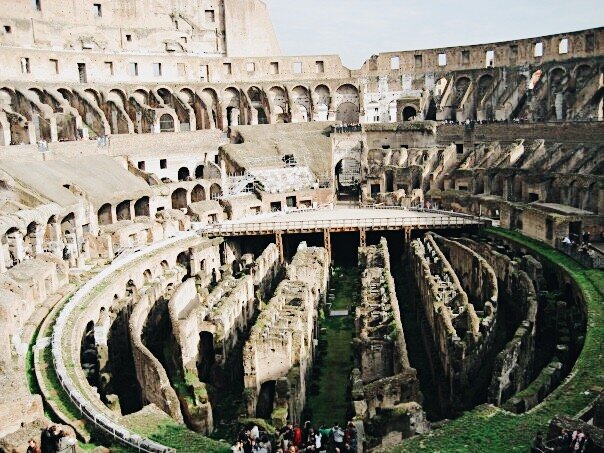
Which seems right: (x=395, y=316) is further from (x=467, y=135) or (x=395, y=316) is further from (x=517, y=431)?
(x=467, y=135)

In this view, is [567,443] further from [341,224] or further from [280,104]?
[280,104]

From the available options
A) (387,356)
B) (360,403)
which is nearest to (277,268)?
(387,356)

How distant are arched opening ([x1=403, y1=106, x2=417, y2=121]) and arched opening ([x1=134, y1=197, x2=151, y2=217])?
2731cm

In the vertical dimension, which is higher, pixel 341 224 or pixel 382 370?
pixel 341 224

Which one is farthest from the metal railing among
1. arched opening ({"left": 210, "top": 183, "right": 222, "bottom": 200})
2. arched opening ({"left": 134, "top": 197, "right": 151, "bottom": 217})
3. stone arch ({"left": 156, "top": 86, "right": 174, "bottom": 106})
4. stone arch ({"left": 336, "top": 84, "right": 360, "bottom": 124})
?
stone arch ({"left": 336, "top": 84, "right": 360, "bottom": 124})

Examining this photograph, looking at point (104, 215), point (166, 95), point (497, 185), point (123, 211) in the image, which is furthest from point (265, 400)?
point (166, 95)

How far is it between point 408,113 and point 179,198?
80.3 ft

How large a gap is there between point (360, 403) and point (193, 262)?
63.6 feet

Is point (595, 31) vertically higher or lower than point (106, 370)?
higher

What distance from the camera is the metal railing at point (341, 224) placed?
36.7m

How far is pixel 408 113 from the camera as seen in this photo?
57188 mm

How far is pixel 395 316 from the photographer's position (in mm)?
21172

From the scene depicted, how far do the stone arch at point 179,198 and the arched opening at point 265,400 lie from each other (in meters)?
25.8

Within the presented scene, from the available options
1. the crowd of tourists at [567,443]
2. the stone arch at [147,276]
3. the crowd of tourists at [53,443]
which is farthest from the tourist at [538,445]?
the stone arch at [147,276]
